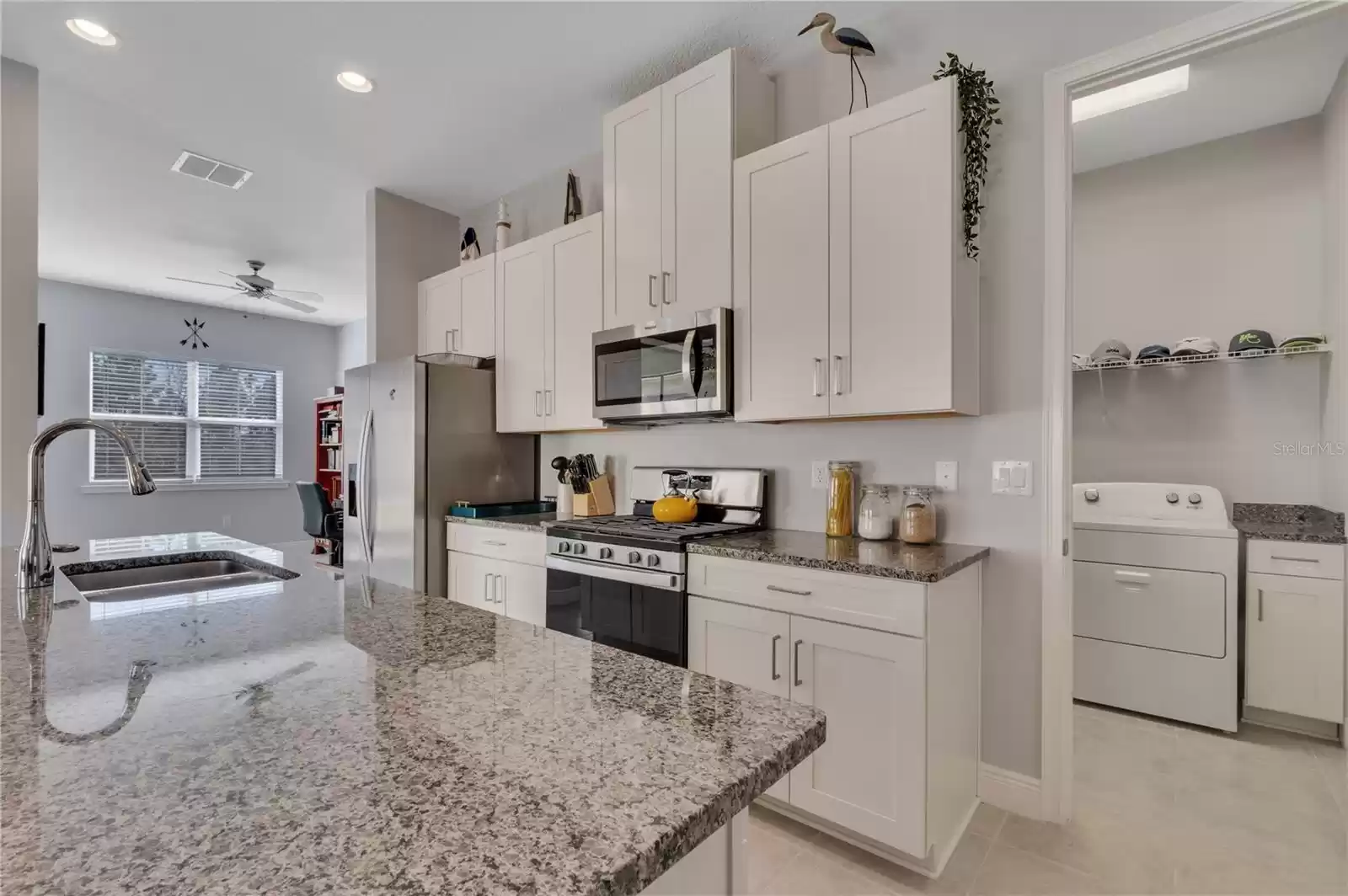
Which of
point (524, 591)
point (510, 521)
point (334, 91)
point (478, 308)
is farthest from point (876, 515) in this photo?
point (334, 91)

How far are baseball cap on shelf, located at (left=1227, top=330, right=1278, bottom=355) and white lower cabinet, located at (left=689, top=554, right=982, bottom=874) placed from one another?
77.4 inches

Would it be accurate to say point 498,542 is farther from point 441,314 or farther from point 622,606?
point 441,314

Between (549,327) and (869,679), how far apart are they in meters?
2.18

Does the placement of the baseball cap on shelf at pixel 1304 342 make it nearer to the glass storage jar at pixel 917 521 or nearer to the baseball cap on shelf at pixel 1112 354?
the baseball cap on shelf at pixel 1112 354

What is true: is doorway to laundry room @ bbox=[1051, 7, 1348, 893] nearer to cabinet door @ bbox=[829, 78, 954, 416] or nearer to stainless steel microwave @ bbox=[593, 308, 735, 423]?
cabinet door @ bbox=[829, 78, 954, 416]

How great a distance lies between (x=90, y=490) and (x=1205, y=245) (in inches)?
348

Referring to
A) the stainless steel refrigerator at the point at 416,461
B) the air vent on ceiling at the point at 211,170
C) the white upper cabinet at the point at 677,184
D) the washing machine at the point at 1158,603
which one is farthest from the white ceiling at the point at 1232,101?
the air vent on ceiling at the point at 211,170

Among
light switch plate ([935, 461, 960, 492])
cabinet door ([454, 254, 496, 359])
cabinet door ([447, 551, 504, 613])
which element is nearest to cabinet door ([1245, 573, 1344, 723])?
light switch plate ([935, 461, 960, 492])

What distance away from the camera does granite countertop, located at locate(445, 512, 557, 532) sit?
2861 millimetres

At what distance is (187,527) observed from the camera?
678cm

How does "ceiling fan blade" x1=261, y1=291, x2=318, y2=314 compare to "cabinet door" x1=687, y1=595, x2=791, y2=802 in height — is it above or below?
above

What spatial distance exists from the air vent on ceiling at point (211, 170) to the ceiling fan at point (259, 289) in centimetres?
151

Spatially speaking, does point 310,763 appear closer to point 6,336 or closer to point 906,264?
point 906,264

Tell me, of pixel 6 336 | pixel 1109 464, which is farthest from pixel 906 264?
pixel 6 336
